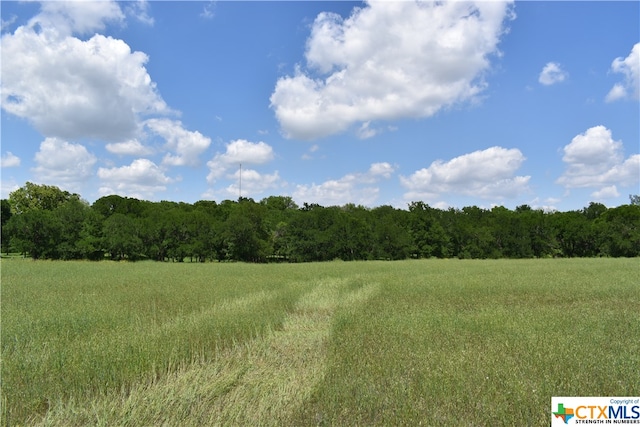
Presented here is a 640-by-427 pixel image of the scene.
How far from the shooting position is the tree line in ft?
188

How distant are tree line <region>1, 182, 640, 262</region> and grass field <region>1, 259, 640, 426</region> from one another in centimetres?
4895

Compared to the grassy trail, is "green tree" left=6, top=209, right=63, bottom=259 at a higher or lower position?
higher

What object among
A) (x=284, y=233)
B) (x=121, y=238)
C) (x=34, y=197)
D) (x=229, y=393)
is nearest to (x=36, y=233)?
(x=121, y=238)

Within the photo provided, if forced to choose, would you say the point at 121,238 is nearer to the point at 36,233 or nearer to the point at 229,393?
the point at 36,233

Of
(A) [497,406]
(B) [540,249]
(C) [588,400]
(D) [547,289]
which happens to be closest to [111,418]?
(A) [497,406]

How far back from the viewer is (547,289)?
58.5 feet

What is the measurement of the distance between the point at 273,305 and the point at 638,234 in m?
78.8

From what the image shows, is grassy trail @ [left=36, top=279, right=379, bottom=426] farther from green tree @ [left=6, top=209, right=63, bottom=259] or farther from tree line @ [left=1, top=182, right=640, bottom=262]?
green tree @ [left=6, top=209, right=63, bottom=259]

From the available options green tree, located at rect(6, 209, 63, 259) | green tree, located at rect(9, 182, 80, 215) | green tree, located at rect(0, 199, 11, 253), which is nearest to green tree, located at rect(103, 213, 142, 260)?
green tree, located at rect(6, 209, 63, 259)

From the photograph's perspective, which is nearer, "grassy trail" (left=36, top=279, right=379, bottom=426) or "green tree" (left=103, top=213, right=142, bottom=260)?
"grassy trail" (left=36, top=279, right=379, bottom=426)

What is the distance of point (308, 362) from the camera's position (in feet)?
24.0

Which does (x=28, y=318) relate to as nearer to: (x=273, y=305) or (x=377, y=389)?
(x=273, y=305)

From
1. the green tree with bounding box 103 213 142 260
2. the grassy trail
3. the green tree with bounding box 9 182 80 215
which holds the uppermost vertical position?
the green tree with bounding box 9 182 80 215

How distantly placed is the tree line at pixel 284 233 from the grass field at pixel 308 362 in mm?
48945
